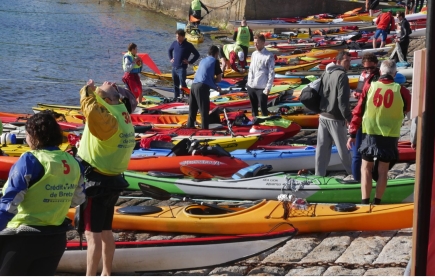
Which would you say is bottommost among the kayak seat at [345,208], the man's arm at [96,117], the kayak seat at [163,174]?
the kayak seat at [163,174]

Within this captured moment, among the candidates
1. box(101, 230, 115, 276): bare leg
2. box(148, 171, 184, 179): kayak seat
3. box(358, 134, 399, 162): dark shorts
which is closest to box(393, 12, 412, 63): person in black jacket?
box(148, 171, 184, 179): kayak seat

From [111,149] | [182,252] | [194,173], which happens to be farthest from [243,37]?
[111,149]

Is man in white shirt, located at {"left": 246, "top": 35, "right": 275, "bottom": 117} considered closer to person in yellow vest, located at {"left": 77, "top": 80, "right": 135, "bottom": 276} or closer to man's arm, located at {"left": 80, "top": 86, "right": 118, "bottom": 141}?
person in yellow vest, located at {"left": 77, "top": 80, "right": 135, "bottom": 276}

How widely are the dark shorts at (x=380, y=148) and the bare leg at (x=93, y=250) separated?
2.71m

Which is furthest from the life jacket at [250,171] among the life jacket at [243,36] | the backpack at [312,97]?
the life jacket at [243,36]

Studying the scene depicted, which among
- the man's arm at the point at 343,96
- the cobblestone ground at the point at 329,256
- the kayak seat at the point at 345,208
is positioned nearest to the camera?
the cobblestone ground at the point at 329,256

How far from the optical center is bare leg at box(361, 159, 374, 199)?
7082 millimetres

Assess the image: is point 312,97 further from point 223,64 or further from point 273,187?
point 223,64

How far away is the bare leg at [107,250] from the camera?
5559 millimetres

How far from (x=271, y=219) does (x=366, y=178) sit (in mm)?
1075

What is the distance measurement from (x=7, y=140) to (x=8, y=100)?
818 cm

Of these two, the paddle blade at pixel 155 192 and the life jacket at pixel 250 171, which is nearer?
the paddle blade at pixel 155 192

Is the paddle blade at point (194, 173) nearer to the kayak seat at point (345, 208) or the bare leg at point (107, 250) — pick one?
the kayak seat at point (345, 208)

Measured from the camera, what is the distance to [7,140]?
10.0m
